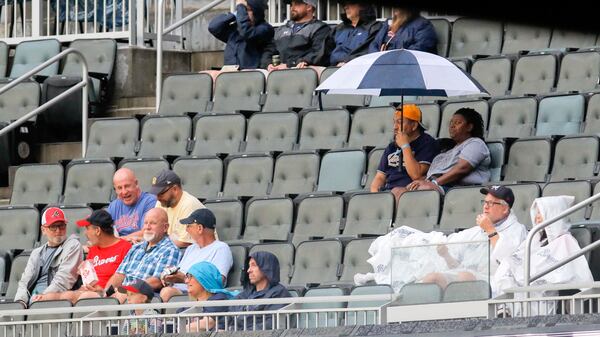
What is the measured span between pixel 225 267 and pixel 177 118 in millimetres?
3082

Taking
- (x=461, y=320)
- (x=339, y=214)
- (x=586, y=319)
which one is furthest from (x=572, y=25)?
(x=339, y=214)

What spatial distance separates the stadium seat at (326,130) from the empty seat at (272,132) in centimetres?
14

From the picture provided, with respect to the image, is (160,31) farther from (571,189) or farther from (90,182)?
(571,189)

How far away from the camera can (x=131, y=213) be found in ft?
34.2

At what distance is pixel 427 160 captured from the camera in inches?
392

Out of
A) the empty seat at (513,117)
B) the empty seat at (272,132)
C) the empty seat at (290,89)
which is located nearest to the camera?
the empty seat at (513,117)

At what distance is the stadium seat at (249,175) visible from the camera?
1088cm

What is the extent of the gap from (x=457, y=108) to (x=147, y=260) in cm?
297

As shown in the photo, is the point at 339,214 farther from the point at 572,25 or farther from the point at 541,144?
the point at 572,25

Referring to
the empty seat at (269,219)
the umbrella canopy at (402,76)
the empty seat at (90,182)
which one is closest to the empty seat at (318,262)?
the empty seat at (269,219)

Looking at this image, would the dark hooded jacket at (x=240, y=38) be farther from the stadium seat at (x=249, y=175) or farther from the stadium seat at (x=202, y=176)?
the stadium seat at (x=249, y=175)

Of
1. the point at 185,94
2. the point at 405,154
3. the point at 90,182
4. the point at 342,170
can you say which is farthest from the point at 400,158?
the point at 185,94

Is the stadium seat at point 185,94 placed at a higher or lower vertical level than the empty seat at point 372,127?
higher

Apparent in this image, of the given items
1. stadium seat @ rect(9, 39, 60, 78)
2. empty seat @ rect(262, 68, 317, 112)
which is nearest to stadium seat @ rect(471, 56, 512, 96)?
empty seat @ rect(262, 68, 317, 112)
